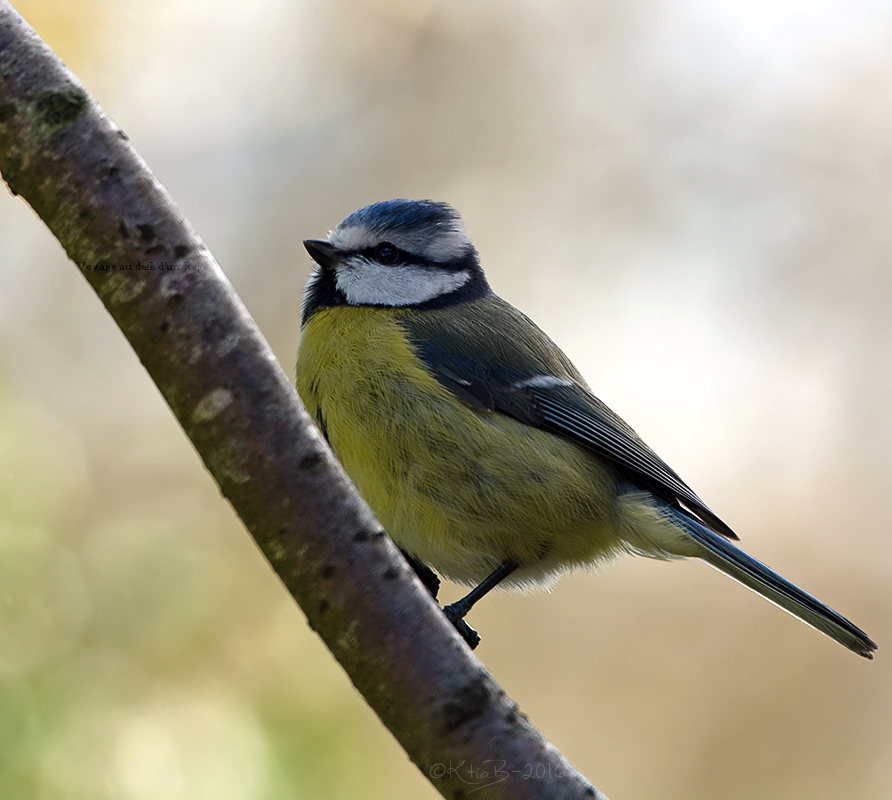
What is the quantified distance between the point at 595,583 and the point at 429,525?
2484 mm

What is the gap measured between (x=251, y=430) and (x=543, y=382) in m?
1.58

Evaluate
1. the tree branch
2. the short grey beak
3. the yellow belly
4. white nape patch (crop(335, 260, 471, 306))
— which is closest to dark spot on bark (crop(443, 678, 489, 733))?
the tree branch

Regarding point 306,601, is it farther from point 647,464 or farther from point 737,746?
point 737,746

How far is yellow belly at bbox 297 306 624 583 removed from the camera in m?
2.61

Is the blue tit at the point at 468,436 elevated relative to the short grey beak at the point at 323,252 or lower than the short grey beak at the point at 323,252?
lower

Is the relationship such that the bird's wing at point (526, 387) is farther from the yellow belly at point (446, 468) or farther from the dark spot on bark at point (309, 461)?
the dark spot on bark at point (309, 461)

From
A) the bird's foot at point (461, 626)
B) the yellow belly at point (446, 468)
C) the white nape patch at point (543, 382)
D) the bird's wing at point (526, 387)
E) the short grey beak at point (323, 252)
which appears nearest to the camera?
the bird's foot at point (461, 626)

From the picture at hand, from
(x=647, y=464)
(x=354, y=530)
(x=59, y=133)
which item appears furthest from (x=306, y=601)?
(x=647, y=464)

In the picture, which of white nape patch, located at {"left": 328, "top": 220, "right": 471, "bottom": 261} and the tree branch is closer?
the tree branch

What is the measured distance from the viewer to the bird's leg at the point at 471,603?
8.19 ft

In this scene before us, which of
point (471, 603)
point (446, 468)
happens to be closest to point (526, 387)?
point (446, 468)

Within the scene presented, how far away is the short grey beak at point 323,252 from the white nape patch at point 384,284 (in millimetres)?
35

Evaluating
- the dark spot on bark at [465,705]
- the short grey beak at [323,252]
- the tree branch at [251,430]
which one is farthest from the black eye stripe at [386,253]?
the dark spot on bark at [465,705]

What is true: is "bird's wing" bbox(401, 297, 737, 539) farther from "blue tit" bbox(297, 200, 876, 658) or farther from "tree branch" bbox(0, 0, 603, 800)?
"tree branch" bbox(0, 0, 603, 800)
